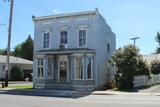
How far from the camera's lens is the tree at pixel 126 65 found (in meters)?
31.7

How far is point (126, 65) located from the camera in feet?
104

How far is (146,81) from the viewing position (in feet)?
126

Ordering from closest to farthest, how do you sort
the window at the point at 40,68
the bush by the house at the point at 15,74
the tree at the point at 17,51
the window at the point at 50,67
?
the window at the point at 50,67 < the window at the point at 40,68 < the bush by the house at the point at 15,74 < the tree at the point at 17,51

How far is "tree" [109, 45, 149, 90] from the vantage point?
104 ft

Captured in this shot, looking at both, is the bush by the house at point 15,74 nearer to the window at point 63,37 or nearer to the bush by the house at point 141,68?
the window at point 63,37

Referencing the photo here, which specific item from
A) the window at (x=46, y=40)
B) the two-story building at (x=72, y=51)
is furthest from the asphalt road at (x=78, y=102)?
the window at (x=46, y=40)

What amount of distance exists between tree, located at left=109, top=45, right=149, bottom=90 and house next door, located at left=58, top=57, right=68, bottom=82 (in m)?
5.77

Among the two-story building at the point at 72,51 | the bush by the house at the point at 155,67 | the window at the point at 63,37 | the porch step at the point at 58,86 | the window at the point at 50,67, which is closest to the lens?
the two-story building at the point at 72,51

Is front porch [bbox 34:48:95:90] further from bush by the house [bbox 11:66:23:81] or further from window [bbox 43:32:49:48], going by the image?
bush by the house [bbox 11:66:23:81]

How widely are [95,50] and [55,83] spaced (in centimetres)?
589

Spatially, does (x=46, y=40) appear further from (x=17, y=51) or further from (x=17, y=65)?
(x=17, y=51)

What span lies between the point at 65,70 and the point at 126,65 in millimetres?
7112

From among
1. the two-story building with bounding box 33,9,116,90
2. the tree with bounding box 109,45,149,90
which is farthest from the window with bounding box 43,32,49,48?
the tree with bounding box 109,45,149,90

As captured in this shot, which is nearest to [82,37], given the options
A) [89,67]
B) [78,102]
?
[89,67]
